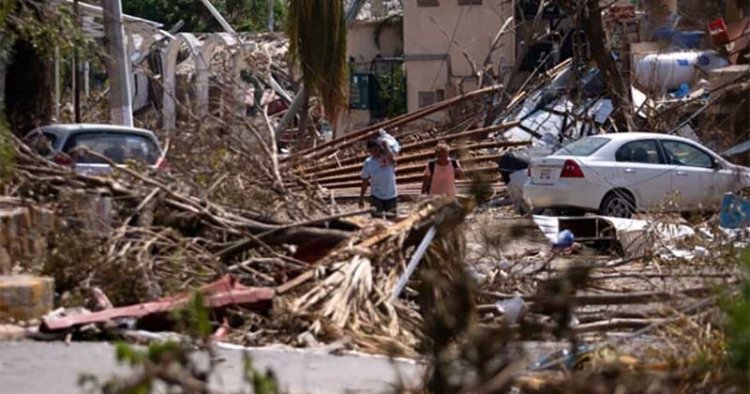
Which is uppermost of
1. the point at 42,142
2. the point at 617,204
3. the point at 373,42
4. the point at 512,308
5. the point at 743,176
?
the point at 373,42

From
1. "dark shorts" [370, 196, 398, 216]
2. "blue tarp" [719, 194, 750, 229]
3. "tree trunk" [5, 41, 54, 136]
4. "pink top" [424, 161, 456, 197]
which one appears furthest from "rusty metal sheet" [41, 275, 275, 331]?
"tree trunk" [5, 41, 54, 136]

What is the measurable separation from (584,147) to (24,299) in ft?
37.5

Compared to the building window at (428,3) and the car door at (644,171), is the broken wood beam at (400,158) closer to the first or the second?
the car door at (644,171)

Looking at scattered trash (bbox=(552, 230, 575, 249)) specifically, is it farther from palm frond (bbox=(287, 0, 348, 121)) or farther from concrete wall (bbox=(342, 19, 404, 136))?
concrete wall (bbox=(342, 19, 404, 136))

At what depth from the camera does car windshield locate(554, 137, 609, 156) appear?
65.0ft

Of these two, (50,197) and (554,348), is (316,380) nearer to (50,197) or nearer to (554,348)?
(554,348)

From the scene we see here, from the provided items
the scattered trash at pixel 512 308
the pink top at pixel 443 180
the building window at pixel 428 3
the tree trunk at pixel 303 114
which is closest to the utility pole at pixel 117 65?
the tree trunk at pixel 303 114

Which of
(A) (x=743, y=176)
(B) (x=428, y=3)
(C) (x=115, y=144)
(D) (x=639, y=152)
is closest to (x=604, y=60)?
(D) (x=639, y=152)

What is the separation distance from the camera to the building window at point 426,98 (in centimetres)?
3744

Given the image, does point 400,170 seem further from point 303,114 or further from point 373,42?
point 373,42

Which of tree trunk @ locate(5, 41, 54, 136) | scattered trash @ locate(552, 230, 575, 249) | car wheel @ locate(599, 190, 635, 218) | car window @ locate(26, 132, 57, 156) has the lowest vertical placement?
car wheel @ locate(599, 190, 635, 218)

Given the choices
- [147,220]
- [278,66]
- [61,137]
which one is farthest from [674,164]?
[278,66]

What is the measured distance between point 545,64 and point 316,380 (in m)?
23.4

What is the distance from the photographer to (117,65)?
20.9m
